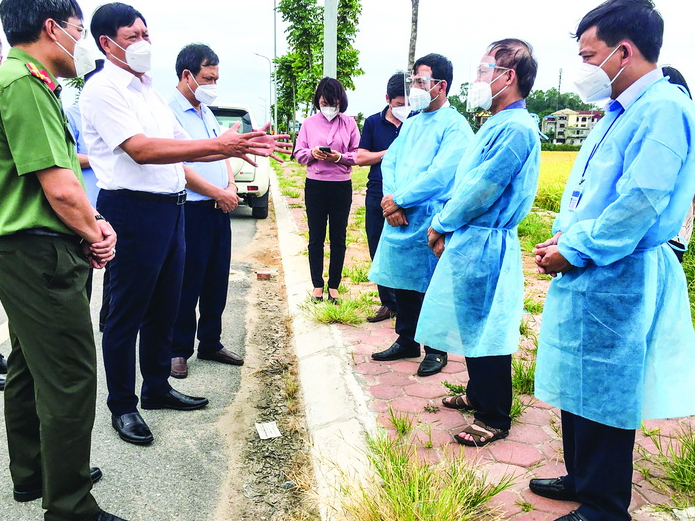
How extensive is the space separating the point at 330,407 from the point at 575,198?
5.67ft

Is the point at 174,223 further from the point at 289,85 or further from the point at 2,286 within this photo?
the point at 289,85

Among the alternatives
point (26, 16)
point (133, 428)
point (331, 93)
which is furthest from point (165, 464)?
point (331, 93)

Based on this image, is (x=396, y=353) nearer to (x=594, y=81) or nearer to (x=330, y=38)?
(x=594, y=81)

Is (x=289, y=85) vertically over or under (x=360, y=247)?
over

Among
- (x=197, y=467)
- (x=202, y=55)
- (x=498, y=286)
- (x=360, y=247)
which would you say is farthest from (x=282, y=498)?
(x=360, y=247)

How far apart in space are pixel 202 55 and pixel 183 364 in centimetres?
198

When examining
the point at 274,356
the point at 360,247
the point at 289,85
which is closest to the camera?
the point at 274,356

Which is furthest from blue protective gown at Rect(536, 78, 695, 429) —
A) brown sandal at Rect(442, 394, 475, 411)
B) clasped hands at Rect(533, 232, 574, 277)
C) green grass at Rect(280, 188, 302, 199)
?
green grass at Rect(280, 188, 302, 199)

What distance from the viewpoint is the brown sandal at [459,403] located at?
3088 millimetres

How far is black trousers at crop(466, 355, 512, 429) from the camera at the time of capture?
2.73m

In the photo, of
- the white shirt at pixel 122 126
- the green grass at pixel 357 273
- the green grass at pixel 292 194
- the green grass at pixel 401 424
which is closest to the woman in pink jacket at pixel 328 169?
the green grass at pixel 357 273

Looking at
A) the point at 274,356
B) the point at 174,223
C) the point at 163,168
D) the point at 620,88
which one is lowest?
the point at 274,356

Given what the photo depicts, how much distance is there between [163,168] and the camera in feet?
9.27

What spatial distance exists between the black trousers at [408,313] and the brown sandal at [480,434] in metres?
1.10
